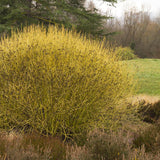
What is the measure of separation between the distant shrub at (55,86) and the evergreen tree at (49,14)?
441 centimetres

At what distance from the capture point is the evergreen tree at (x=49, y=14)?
8961mm

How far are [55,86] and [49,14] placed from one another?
5949 millimetres

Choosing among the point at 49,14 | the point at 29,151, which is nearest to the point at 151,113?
the point at 29,151

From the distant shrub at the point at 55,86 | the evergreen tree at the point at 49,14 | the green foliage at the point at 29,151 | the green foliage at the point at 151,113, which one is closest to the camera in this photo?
the green foliage at the point at 29,151

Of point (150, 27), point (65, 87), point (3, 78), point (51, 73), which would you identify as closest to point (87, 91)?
point (65, 87)

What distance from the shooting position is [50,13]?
362 inches

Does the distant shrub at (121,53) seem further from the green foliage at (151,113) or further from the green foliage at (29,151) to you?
the green foliage at (29,151)

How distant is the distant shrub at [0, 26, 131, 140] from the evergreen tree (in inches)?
174

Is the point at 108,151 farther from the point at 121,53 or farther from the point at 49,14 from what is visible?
the point at 121,53

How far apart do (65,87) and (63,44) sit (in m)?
0.97

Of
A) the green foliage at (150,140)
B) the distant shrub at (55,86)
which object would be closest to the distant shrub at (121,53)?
the distant shrub at (55,86)

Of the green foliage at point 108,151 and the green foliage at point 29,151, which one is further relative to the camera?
the green foliage at point 108,151

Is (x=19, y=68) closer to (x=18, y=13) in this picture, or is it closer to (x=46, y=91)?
(x=46, y=91)

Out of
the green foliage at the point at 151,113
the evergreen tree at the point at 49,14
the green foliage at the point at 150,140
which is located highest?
the evergreen tree at the point at 49,14
